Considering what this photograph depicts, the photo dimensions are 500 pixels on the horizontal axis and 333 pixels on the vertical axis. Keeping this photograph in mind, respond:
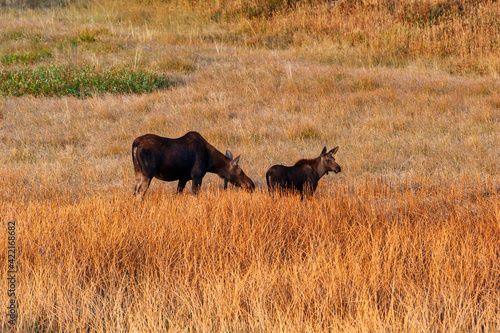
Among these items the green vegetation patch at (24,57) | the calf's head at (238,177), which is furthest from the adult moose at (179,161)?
the green vegetation patch at (24,57)

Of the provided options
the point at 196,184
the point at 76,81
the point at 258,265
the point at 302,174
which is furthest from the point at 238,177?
the point at 76,81

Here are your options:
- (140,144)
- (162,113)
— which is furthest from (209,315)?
(162,113)

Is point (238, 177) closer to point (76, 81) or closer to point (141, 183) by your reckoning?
point (141, 183)

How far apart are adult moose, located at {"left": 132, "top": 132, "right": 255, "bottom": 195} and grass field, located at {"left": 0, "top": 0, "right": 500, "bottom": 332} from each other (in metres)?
0.37

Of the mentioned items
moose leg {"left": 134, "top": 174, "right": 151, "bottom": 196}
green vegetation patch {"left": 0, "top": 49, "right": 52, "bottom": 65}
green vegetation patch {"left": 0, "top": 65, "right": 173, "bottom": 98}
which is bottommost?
moose leg {"left": 134, "top": 174, "right": 151, "bottom": 196}

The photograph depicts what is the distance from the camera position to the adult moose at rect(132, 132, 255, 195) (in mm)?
7227

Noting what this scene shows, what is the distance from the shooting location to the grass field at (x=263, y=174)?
4.47 meters

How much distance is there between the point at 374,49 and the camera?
17.9m

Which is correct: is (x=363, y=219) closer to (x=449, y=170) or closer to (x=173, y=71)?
(x=449, y=170)

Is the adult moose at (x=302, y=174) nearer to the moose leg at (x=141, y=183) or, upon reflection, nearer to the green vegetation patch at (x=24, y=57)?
the moose leg at (x=141, y=183)

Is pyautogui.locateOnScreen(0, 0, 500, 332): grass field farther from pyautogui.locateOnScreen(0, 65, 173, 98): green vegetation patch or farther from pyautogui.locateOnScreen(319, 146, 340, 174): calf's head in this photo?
pyautogui.locateOnScreen(319, 146, 340, 174): calf's head

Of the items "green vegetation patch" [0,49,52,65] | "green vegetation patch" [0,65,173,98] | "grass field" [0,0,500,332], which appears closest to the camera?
"grass field" [0,0,500,332]

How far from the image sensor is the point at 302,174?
7801 millimetres

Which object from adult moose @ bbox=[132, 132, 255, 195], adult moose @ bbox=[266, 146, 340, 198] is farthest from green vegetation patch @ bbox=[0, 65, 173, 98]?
adult moose @ bbox=[266, 146, 340, 198]
